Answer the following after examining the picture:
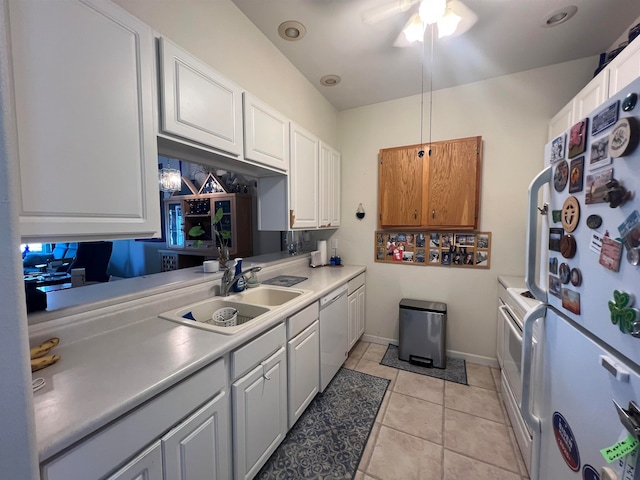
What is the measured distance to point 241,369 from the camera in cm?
117

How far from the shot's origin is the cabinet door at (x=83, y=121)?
29.8 inches

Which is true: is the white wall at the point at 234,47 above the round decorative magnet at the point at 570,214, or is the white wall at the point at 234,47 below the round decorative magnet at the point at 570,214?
above

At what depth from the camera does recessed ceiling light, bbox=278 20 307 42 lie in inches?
69.9

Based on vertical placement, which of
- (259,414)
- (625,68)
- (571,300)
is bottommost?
(259,414)

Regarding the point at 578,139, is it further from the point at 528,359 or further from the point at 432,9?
the point at 432,9

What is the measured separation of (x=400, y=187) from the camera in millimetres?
2717

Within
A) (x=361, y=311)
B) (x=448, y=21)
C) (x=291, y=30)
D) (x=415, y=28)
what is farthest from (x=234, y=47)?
(x=361, y=311)

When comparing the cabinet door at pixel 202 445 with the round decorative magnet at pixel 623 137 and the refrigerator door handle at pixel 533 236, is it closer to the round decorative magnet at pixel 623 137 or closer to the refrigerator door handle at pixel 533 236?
the refrigerator door handle at pixel 533 236

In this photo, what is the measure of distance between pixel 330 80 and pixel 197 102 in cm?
164

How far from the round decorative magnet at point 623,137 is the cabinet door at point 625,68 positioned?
108cm

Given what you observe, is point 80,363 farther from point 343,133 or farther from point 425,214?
point 343,133

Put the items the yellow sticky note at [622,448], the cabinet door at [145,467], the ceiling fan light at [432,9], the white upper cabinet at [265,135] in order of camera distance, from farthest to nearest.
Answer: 1. the white upper cabinet at [265,135]
2. the ceiling fan light at [432,9]
3. the cabinet door at [145,467]
4. the yellow sticky note at [622,448]

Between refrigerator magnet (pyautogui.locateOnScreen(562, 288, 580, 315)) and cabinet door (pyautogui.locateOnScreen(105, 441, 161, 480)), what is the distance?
1.41 meters

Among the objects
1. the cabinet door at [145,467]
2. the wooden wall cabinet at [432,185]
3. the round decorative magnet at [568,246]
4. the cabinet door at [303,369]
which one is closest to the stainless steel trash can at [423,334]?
the wooden wall cabinet at [432,185]
